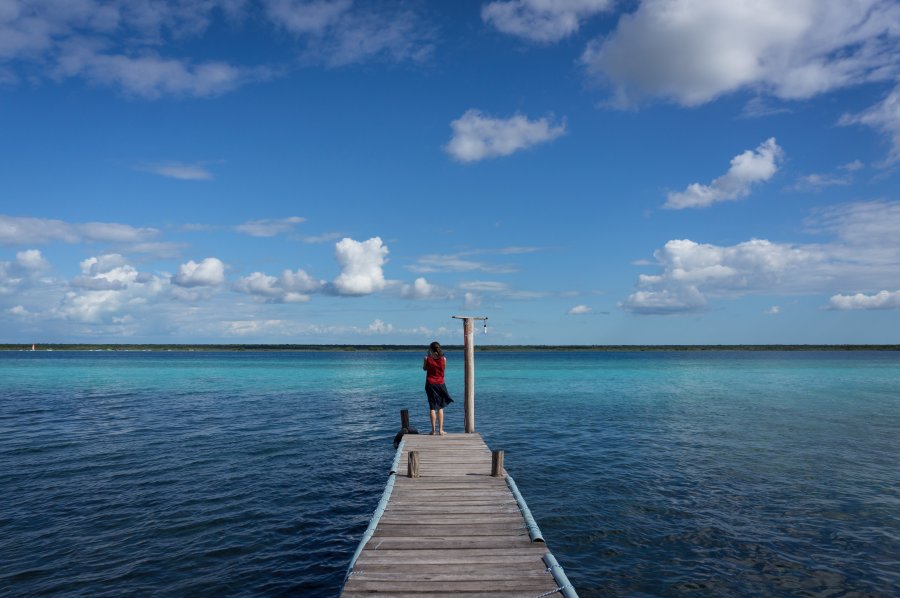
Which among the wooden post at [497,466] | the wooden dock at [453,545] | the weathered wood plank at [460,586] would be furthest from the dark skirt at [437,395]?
the weathered wood plank at [460,586]

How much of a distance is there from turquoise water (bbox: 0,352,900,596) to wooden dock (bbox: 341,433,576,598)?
5.73 feet

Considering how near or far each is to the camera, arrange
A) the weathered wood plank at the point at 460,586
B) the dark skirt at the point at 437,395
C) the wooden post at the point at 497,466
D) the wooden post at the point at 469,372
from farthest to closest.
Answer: the wooden post at the point at 469,372 → the dark skirt at the point at 437,395 → the wooden post at the point at 497,466 → the weathered wood plank at the point at 460,586

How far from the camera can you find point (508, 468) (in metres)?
17.6

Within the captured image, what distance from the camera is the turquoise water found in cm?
995

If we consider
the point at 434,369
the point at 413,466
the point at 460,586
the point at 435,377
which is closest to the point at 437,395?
the point at 435,377

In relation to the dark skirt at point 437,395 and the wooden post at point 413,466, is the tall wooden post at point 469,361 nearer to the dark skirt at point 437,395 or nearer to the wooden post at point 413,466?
the dark skirt at point 437,395

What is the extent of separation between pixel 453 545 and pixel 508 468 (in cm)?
981

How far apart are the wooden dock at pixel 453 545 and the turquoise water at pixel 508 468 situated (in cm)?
175

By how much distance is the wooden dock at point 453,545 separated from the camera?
6828 mm

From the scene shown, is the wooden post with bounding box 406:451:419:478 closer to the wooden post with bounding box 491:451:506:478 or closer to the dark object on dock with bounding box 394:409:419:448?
the wooden post with bounding box 491:451:506:478

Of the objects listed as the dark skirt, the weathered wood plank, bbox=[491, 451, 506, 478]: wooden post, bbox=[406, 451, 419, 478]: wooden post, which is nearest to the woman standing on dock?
the dark skirt

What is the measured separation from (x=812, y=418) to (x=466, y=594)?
30.6 metres

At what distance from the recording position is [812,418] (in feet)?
96.0

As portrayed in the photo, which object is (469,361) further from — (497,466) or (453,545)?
(453,545)
